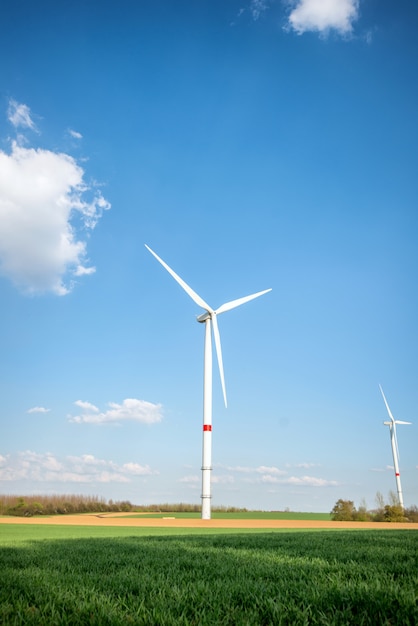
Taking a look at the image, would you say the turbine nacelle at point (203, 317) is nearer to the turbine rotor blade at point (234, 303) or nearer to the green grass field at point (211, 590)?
the turbine rotor blade at point (234, 303)

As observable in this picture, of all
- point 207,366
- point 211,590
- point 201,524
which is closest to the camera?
point 211,590

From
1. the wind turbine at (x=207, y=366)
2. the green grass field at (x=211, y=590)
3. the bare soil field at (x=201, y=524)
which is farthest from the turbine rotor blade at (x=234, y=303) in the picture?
the green grass field at (x=211, y=590)

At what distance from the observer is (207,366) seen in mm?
43812

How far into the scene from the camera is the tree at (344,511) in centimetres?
4772

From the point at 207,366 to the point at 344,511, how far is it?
66.5 feet

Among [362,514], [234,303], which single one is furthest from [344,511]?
[234,303]

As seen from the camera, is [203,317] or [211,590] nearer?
[211,590]

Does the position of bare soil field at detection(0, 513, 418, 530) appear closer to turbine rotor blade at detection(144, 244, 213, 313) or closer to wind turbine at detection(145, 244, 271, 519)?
wind turbine at detection(145, 244, 271, 519)

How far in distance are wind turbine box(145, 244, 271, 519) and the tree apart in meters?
14.7

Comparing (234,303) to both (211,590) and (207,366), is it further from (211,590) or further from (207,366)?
(211,590)

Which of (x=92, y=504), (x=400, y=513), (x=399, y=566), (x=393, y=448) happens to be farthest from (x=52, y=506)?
(x=399, y=566)

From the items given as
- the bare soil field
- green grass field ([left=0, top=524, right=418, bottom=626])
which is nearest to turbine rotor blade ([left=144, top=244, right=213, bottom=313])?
the bare soil field

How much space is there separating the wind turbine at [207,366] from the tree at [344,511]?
1472cm

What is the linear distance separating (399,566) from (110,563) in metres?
4.31
